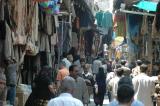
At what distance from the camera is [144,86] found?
12.5 meters

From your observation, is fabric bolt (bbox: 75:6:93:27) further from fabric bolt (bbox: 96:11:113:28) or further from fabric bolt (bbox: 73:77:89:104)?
fabric bolt (bbox: 73:77:89:104)

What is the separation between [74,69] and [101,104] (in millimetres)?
10198

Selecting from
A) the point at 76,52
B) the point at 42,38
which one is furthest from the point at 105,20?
the point at 42,38

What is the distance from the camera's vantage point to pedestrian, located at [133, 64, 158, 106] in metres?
12.5

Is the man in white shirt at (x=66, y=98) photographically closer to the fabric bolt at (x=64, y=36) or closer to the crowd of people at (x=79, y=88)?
the crowd of people at (x=79, y=88)

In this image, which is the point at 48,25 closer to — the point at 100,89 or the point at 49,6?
the point at 49,6

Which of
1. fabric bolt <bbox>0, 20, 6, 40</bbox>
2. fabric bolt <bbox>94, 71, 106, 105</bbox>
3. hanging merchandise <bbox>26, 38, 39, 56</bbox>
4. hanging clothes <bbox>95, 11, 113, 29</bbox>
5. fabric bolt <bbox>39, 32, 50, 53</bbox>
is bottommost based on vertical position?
fabric bolt <bbox>94, 71, 106, 105</bbox>

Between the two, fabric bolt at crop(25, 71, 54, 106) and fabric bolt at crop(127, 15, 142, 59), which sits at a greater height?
fabric bolt at crop(25, 71, 54, 106)

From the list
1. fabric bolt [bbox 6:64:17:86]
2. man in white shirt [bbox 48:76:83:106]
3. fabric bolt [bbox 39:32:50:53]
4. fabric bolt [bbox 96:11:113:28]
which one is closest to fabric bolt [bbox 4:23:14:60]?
fabric bolt [bbox 6:64:17:86]

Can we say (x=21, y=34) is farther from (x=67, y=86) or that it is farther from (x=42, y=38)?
(x=67, y=86)

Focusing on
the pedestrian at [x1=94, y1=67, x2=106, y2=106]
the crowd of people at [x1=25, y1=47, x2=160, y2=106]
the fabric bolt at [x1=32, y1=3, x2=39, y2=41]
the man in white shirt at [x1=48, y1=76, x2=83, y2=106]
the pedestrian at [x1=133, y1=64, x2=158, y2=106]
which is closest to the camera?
the crowd of people at [x1=25, y1=47, x2=160, y2=106]

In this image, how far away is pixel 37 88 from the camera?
902 centimetres

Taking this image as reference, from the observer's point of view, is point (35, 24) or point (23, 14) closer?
point (23, 14)

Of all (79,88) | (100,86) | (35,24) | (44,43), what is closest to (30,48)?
(35,24)
